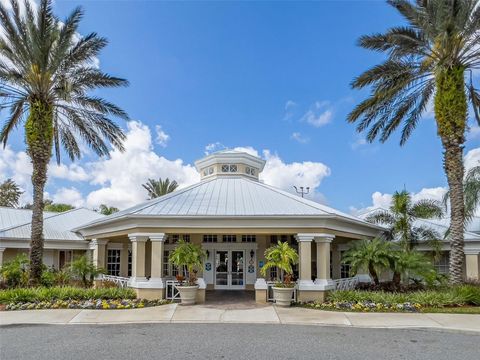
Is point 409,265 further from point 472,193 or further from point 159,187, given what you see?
point 159,187

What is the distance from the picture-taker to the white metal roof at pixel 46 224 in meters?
23.6

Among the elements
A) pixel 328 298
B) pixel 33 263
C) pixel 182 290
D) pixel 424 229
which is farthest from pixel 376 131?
pixel 33 263

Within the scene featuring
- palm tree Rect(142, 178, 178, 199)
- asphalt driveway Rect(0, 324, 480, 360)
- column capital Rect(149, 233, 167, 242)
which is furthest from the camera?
palm tree Rect(142, 178, 178, 199)

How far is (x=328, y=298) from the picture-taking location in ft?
51.1

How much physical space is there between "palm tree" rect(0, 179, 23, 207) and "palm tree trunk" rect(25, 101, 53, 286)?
35.2 metres

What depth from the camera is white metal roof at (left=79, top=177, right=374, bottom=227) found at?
16.3 metres

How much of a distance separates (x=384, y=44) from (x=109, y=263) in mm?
18910

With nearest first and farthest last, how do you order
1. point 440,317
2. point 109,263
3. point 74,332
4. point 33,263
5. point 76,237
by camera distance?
point 74,332, point 440,317, point 33,263, point 109,263, point 76,237

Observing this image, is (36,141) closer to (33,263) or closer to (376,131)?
(33,263)

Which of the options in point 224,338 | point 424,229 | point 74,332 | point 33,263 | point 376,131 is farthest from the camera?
point 424,229

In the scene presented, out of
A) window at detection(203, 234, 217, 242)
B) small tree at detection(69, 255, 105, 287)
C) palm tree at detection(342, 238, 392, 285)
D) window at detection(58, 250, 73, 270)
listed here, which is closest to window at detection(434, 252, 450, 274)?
palm tree at detection(342, 238, 392, 285)

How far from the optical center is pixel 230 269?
67.8 feet

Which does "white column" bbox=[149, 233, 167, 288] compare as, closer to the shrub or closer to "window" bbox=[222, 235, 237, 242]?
"window" bbox=[222, 235, 237, 242]

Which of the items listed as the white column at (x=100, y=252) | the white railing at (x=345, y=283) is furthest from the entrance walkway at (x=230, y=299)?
the white column at (x=100, y=252)
